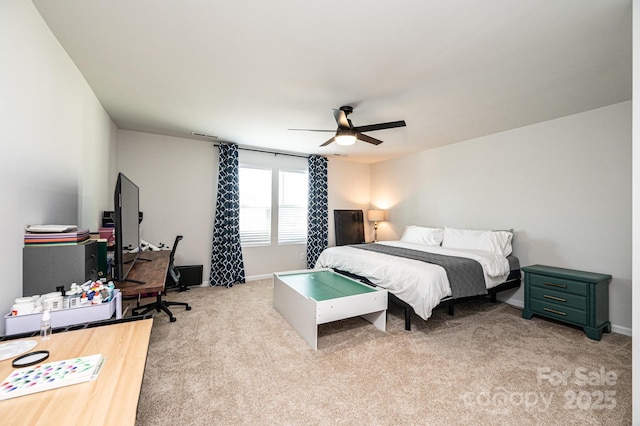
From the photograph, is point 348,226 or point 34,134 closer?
point 34,134

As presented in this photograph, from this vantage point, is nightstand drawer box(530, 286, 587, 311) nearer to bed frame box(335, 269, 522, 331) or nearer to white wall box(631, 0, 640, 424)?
bed frame box(335, 269, 522, 331)

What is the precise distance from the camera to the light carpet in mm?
1761

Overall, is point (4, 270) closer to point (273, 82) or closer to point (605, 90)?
point (273, 82)

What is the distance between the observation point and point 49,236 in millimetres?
1607

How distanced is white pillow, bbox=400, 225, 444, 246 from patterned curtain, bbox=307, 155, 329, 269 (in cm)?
176

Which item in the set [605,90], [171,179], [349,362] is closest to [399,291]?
[349,362]

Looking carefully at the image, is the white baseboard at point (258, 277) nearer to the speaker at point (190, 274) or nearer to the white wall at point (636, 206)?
the speaker at point (190, 274)

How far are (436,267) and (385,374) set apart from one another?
1283mm

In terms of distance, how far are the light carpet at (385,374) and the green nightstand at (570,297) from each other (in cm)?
13

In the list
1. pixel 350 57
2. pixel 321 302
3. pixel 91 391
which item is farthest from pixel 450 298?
pixel 91 391

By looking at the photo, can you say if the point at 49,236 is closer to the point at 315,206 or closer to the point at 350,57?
Answer: the point at 350,57

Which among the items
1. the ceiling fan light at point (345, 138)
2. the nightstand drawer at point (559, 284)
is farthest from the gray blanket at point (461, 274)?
the ceiling fan light at point (345, 138)

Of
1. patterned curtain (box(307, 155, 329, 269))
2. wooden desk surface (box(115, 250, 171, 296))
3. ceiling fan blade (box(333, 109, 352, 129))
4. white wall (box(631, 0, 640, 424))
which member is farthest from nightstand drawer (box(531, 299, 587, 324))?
wooden desk surface (box(115, 250, 171, 296))

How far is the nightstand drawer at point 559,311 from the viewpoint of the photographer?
290 centimetres
